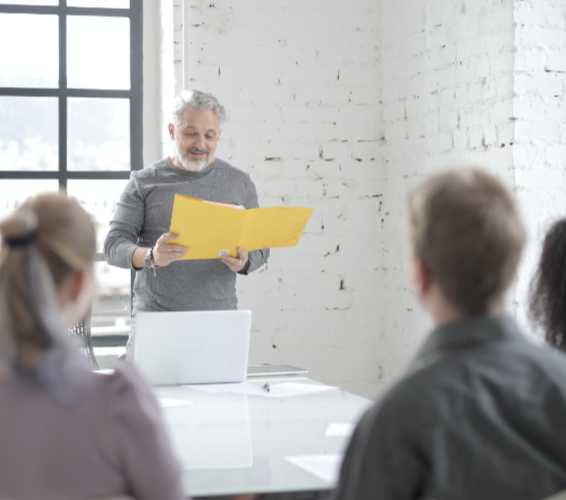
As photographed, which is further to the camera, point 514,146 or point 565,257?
point 514,146

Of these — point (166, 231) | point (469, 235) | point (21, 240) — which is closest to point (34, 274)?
point (21, 240)

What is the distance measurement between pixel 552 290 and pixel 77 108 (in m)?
2.70

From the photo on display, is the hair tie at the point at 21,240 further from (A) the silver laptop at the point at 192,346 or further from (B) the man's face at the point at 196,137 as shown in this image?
(B) the man's face at the point at 196,137

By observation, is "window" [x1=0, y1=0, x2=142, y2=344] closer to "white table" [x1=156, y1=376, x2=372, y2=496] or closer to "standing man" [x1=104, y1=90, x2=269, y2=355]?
"standing man" [x1=104, y1=90, x2=269, y2=355]

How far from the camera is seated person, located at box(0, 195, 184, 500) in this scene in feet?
2.68

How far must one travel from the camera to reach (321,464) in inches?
47.0

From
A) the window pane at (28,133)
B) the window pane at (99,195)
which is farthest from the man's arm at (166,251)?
the window pane at (28,133)

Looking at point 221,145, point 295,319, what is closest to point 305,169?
point 221,145

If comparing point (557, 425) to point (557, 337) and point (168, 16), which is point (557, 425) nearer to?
point (557, 337)

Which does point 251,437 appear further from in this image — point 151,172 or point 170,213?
point 151,172

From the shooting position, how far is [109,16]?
11.1 ft

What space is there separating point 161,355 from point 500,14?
170 cm

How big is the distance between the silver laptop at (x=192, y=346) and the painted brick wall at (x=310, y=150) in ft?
3.95

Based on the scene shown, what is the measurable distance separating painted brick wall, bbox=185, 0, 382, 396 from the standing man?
25.1 inches
